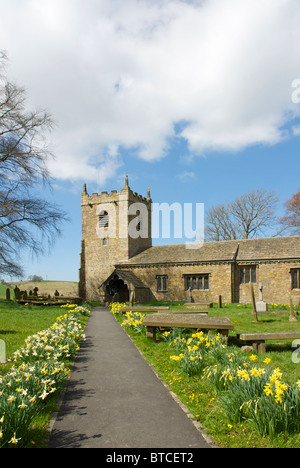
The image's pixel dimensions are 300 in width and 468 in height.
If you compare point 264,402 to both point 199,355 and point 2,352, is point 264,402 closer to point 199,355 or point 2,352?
point 199,355

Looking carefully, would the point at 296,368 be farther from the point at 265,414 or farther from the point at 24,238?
the point at 24,238

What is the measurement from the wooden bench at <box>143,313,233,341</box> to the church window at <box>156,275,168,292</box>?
20270mm

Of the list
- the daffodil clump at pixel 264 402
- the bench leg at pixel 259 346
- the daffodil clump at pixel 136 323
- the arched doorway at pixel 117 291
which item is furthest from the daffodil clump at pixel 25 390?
the arched doorway at pixel 117 291

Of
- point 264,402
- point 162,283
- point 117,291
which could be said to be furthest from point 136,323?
point 117,291

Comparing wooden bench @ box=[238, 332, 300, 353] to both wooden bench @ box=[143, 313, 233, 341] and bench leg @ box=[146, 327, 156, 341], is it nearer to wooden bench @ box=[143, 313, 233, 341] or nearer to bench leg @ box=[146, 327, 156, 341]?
wooden bench @ box=[143, 313, 233, 341]

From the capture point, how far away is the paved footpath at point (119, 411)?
172 inches

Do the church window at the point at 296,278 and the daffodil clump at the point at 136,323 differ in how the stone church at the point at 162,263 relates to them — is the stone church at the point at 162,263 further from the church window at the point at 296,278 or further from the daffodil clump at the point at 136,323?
the daffodil clump at the point at 136,323

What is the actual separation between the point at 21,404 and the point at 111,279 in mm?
26025

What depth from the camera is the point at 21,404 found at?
446cm

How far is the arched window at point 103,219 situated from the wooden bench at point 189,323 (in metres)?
25.7

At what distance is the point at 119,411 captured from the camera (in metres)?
5.35

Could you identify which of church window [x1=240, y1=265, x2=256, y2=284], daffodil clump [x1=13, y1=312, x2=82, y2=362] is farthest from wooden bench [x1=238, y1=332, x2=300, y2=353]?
church window [x1=240, y1=265, x2=256, y2=284]

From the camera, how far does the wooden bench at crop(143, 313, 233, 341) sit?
30.9 feet
